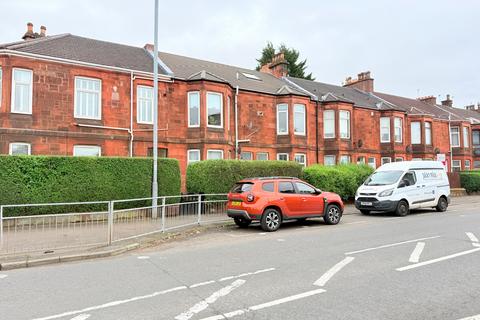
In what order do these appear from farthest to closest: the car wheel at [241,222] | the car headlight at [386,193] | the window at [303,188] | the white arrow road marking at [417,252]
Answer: the car headlight at [386,193]
the window at [303,188]
the car wheel at [241,222]
the white arrow road marking at [417,252]

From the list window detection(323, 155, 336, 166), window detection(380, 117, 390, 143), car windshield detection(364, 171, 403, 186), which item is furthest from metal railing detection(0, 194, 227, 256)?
window detection(380, 117, 390, 143)

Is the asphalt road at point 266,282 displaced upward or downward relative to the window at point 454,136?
downward

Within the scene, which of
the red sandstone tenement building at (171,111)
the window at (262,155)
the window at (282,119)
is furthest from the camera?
the window at (282,119)

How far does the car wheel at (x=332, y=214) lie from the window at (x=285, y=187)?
1.79 metres

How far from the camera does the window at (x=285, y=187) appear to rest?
12193mm

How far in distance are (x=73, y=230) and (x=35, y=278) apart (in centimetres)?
243

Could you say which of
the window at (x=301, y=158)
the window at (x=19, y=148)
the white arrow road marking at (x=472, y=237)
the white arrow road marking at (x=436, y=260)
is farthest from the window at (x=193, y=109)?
the white arrow road marking at (x=436, y=260)

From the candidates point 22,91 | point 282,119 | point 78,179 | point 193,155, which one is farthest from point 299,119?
point 22,91

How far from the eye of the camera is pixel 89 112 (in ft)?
60.6

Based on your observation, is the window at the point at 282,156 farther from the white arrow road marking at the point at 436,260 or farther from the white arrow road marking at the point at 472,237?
the white arrow road marking at the point at 436,260

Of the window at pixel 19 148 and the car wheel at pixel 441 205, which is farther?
the car wheel at pixel 441 205

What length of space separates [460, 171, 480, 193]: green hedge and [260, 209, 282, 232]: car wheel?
913 inches

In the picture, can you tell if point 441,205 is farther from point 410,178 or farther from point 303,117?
point 303,117

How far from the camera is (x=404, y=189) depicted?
52.0 feet
